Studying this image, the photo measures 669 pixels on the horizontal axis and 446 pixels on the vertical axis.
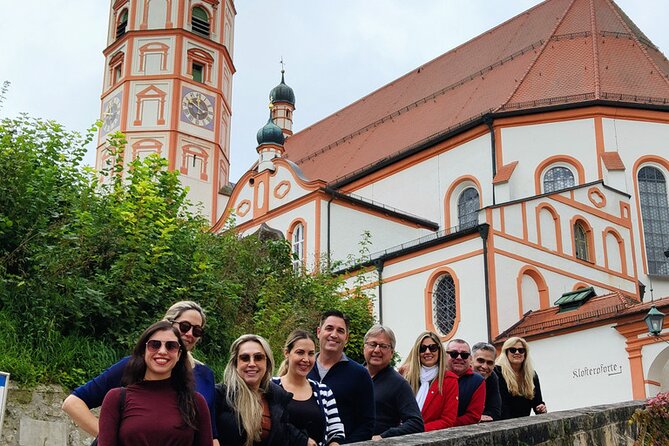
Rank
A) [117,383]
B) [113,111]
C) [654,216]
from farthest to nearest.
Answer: [113,111] → [654,216] → [117,383]

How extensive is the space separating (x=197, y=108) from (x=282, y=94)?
55.0ft

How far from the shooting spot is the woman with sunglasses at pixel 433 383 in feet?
20.3

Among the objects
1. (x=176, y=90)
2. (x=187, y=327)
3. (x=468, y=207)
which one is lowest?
(x=187, y=327)

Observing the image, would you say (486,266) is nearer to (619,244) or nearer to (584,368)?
(584,368)

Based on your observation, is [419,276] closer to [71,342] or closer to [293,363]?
[71,342]

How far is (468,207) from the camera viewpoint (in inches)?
1136

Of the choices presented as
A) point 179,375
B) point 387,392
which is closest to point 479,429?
point 387,392

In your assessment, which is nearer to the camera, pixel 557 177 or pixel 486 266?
pixel 486 266

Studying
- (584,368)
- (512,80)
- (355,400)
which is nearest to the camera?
(355,400)

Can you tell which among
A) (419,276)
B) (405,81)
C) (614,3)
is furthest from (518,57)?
(419,276)

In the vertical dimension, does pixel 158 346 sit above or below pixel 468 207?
below

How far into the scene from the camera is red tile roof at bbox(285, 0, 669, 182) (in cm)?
2869

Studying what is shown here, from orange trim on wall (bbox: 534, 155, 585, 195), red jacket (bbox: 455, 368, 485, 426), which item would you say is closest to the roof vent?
orange trim on wall (bbox: 534, 155, 585, 195)

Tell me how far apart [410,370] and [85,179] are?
20.0ft
